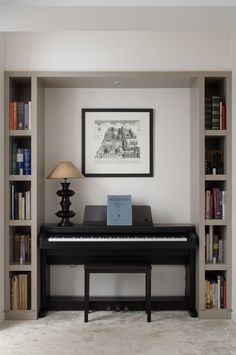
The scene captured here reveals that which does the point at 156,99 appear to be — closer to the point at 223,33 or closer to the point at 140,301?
the point at 223,33

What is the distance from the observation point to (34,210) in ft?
13.5

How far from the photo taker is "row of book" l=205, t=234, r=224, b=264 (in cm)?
421

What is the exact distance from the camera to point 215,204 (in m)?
4.20

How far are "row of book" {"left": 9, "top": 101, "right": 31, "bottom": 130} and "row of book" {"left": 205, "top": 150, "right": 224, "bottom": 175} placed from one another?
1.81 metres

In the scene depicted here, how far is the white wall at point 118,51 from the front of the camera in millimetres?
4160

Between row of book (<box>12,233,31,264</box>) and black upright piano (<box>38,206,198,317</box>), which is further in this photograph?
row of book (<box>12,233,31,264</box>)

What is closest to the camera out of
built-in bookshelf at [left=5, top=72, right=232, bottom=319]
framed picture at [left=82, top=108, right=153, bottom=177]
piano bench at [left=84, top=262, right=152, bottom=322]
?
piano bench at [left=84, top=262, right=152, bottom=322]

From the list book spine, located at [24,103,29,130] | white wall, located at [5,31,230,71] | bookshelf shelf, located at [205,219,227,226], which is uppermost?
white wall, located at [5,31,230,71]

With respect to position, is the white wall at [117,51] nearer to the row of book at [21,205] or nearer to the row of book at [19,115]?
the row of book at [19,115]

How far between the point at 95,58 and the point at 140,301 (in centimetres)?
247

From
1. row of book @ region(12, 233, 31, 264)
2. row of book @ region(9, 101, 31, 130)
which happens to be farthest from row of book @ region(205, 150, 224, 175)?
row of book @ region(12, 233, 31, 264)

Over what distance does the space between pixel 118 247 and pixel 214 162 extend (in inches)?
50.2

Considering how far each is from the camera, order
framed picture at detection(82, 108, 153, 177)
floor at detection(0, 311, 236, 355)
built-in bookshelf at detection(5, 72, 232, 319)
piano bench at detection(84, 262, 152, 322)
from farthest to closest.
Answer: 1. framed picture at detection(82, 108, 153, 177)
2. built-in bookshelf at detection(5, 72, 232, 319)
3. piano bench at detection(84, 262, 152, 322)
4. floor at detection(0, 311, 236, 355)

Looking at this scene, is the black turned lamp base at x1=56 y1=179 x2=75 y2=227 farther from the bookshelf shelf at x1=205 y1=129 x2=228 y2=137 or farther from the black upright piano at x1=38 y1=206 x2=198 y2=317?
the bookshelf shelf at x1=205 y1=129 x2=228 y2=137
